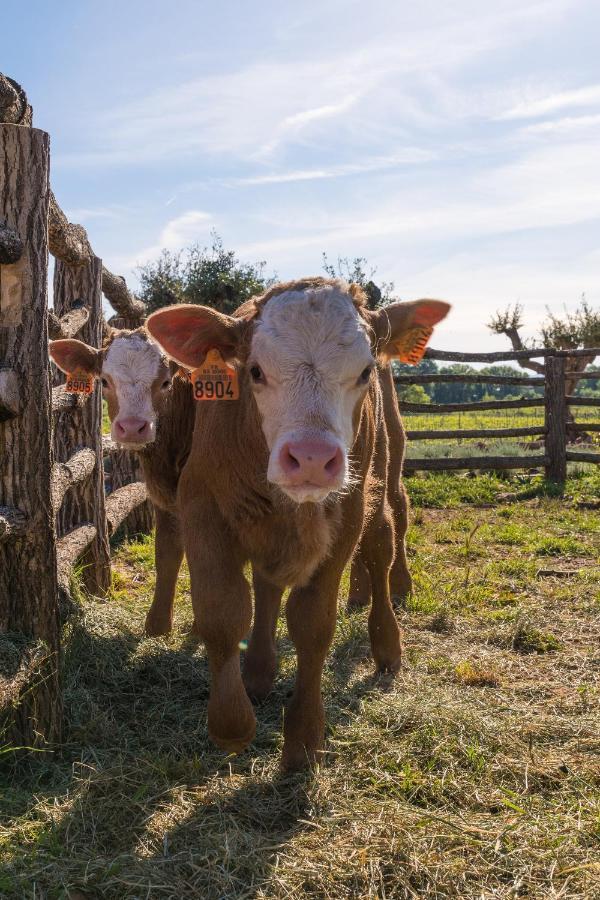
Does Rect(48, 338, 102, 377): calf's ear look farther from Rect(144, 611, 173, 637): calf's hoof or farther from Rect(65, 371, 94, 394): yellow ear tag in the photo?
Rect(144, 611, 173, 637): calf's hoof

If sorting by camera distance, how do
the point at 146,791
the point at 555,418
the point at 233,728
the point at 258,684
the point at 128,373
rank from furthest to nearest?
the point at 555,418, the point at 128,373, the point at 258,684, the point at 233,728, the point at 146,791

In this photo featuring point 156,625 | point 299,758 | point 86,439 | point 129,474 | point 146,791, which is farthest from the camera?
point 129,474

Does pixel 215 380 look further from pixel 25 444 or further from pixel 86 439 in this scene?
pixel 86 439

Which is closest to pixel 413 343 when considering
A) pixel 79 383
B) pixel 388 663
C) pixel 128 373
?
pixel 388 663

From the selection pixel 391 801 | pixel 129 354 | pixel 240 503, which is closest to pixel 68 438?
pixel 129 354

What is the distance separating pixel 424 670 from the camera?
15.3 feet

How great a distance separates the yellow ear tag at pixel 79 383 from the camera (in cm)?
514

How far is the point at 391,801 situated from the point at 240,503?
130 centimetres

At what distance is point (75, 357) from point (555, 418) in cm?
917

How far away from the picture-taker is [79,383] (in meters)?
5.16

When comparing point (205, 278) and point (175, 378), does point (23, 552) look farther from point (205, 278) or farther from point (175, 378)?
point (205, 278)

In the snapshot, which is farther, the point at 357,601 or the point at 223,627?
the point at 357,601

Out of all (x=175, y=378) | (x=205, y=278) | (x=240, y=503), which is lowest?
(x=240, y=503)

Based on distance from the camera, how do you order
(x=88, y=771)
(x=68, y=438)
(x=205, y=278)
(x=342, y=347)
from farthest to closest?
(x=205, y=278) → (x=68, y=438) → (x=88, y=771) → (x=342, y=347)
